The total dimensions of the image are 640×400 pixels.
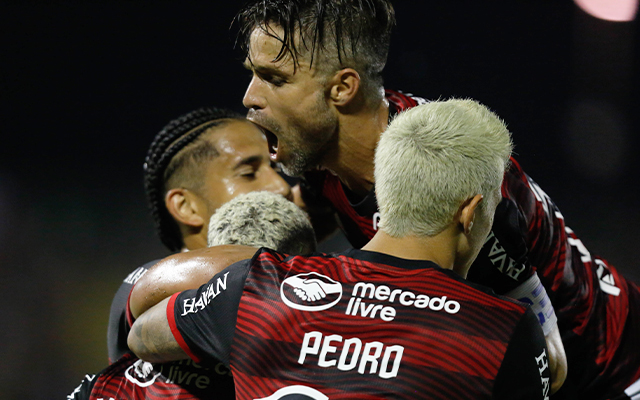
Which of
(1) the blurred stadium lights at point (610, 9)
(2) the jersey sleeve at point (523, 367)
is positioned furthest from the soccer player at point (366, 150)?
(1) the blurred stadium lights at point (610, 9)

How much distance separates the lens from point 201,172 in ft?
7.38

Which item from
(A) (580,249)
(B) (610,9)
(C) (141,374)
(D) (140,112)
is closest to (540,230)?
(A) (580,249)

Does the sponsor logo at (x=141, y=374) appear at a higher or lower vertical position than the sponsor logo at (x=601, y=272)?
higher

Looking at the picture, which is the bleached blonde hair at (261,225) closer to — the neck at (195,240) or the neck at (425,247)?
the neck at (425,247)

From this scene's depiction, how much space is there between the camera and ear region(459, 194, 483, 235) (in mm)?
1155

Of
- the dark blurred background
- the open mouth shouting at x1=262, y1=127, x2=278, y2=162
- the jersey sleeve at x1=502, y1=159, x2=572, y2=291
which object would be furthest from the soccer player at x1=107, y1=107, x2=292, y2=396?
the dark blurred background

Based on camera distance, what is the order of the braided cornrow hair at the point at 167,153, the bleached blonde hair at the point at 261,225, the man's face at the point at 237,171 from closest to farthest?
the bleached blonde hair at the point at 261,225, the man's face at the point at 237,171, the braided cornrow hair at the point at 167,153

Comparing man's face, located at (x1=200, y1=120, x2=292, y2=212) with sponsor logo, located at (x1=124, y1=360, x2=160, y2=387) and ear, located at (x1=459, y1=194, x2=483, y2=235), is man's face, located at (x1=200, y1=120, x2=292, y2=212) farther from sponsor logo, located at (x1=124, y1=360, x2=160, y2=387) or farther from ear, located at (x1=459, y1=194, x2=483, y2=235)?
ear, located at (x1=459, y1=194, x2=483, y2=235)

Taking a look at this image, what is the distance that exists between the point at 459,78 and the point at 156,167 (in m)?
2.07

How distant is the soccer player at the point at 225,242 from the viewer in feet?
4.48

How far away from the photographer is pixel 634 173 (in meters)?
3.63

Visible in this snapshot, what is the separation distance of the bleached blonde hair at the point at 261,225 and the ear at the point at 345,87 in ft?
1.25

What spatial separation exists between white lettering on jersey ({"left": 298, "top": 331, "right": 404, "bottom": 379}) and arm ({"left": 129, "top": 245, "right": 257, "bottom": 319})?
0.92ft

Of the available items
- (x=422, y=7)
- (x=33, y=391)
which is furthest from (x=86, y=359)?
(x=422, y=7)
